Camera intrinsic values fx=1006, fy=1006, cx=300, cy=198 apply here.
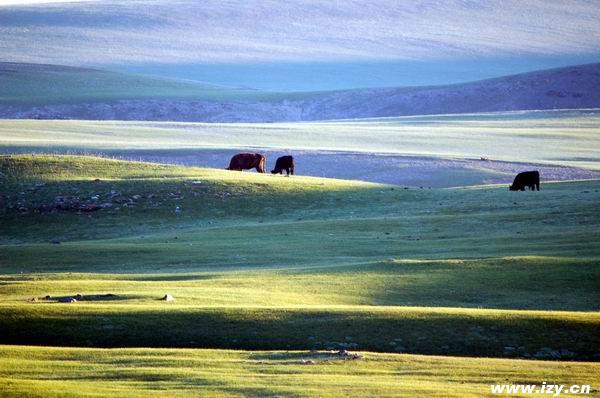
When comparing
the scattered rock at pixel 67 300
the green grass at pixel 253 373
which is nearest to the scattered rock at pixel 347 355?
the green grass at pixel 253 373

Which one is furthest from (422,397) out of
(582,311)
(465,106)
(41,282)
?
(465,106)

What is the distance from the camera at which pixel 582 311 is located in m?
18.8

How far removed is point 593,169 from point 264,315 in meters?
35.5

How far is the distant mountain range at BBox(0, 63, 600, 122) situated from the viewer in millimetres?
87750

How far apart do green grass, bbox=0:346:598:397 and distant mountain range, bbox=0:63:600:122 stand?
236 feet

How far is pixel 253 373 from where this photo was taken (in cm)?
1356

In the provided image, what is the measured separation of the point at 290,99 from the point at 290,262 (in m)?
72.4

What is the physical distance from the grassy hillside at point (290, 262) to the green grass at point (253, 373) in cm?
125

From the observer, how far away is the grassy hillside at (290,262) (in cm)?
1625

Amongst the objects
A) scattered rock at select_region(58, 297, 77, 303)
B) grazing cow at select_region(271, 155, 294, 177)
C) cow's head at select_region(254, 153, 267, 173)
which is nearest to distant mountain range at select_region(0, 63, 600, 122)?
cow's head at select_region(254, 153, 267, 173)

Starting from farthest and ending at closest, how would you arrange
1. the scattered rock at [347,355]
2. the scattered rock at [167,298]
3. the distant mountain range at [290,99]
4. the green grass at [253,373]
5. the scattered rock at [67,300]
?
the distant mountain range at [290,99], the scattered rock at [167,298], the scattered rock at [67,300], the scattered rock at [347,355], the green grass at [253,373]

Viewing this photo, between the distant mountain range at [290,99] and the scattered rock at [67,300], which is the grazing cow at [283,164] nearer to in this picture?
the scattered rock at [67,300]

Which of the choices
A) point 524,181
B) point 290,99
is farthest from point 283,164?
point 290,99

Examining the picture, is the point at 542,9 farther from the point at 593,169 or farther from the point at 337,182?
the point at 337,182
